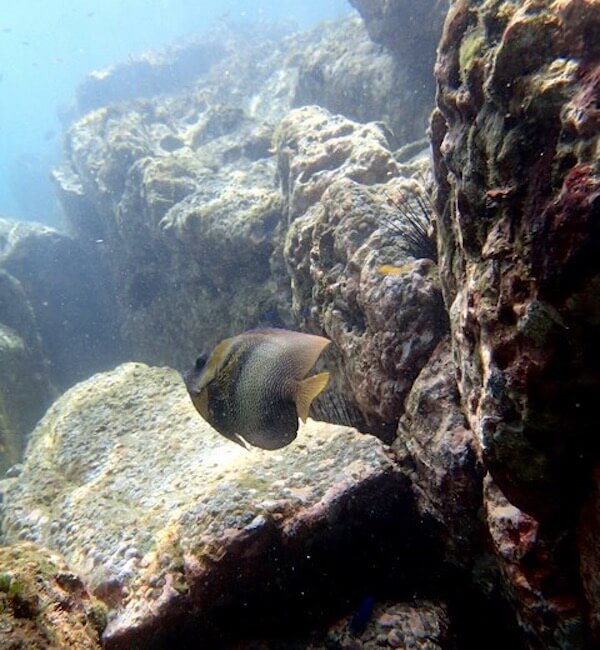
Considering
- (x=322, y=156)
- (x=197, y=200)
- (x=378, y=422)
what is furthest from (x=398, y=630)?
(x=197, y=200)

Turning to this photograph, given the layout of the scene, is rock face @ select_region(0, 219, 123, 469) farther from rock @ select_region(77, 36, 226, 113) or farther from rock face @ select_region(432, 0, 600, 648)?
rock @ select_region(77, 36, 226, 113)

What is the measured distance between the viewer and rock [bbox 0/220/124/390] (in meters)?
12.1

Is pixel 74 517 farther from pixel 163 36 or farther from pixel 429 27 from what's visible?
pixel 163 36

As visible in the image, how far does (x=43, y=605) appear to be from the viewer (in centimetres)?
207

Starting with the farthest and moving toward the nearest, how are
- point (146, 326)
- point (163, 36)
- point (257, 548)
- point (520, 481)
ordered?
point (163, 36), point (146, 326), point (257, 548), point (520, 481)

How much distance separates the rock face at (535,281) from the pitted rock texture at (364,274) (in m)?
0.99

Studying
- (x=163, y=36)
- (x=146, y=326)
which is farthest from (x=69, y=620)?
(x=163, y=36)

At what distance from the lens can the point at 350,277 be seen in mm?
3635

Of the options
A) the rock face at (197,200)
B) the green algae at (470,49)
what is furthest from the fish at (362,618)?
the rock face at (197,200)

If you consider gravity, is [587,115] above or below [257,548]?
above

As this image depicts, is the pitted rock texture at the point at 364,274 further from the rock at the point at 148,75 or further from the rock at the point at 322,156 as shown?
the rock at the point at 148,75

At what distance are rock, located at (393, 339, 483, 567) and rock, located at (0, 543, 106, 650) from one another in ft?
6.05

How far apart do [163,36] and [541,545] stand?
91843 millimetres

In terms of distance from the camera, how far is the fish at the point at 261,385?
6.72 feet
